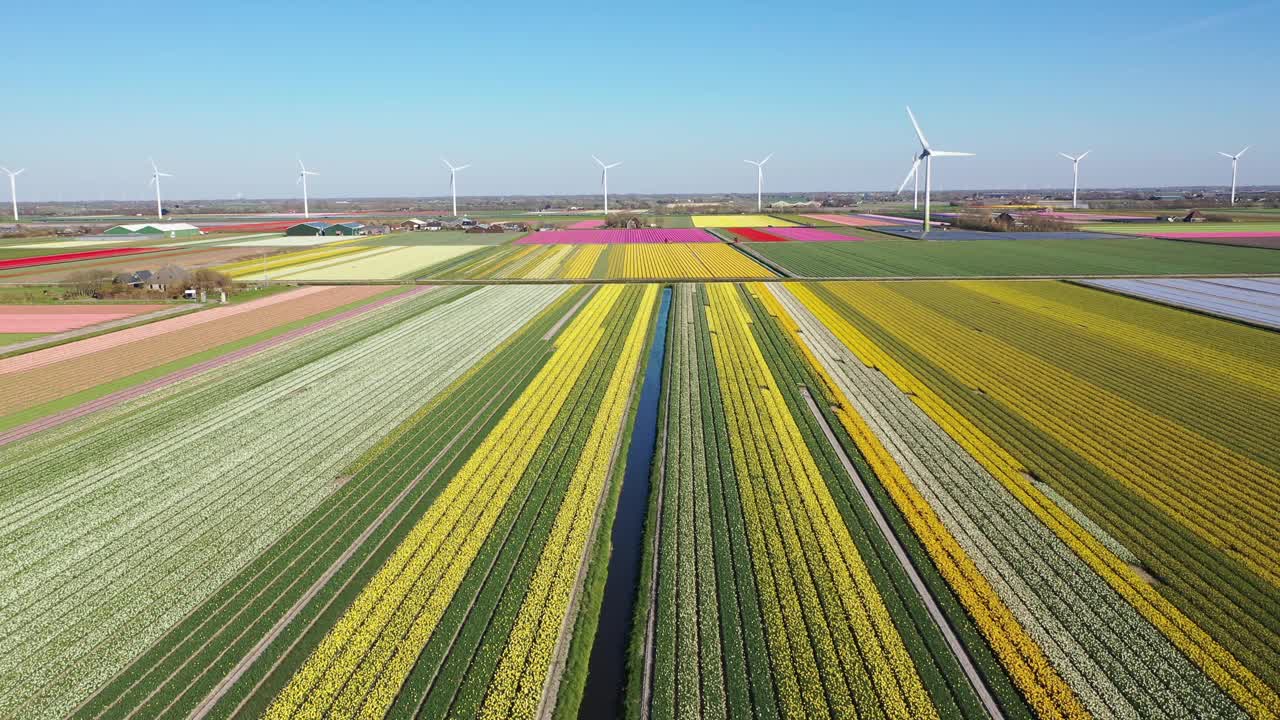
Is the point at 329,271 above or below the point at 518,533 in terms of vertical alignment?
above

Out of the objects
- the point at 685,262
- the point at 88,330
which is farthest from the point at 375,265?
the point at 88,330

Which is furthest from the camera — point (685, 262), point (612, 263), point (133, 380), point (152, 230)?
point (152, 230)

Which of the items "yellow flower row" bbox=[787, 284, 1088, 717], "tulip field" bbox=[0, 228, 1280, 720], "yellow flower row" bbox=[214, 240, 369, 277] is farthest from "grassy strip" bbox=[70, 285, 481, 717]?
"yellow flower row" bbox=[214, 240, 369, 277]

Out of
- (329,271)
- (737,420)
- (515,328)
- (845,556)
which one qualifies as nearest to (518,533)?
(845,556)

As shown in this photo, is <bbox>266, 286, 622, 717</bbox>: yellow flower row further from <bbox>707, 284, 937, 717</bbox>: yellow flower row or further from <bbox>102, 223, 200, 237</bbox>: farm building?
<bbox>102, 223, 200, 237</bbox>: farm building

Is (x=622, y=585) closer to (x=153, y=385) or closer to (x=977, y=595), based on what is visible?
(x=977, y=595)

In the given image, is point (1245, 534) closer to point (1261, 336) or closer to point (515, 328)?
point (1261, 336)
